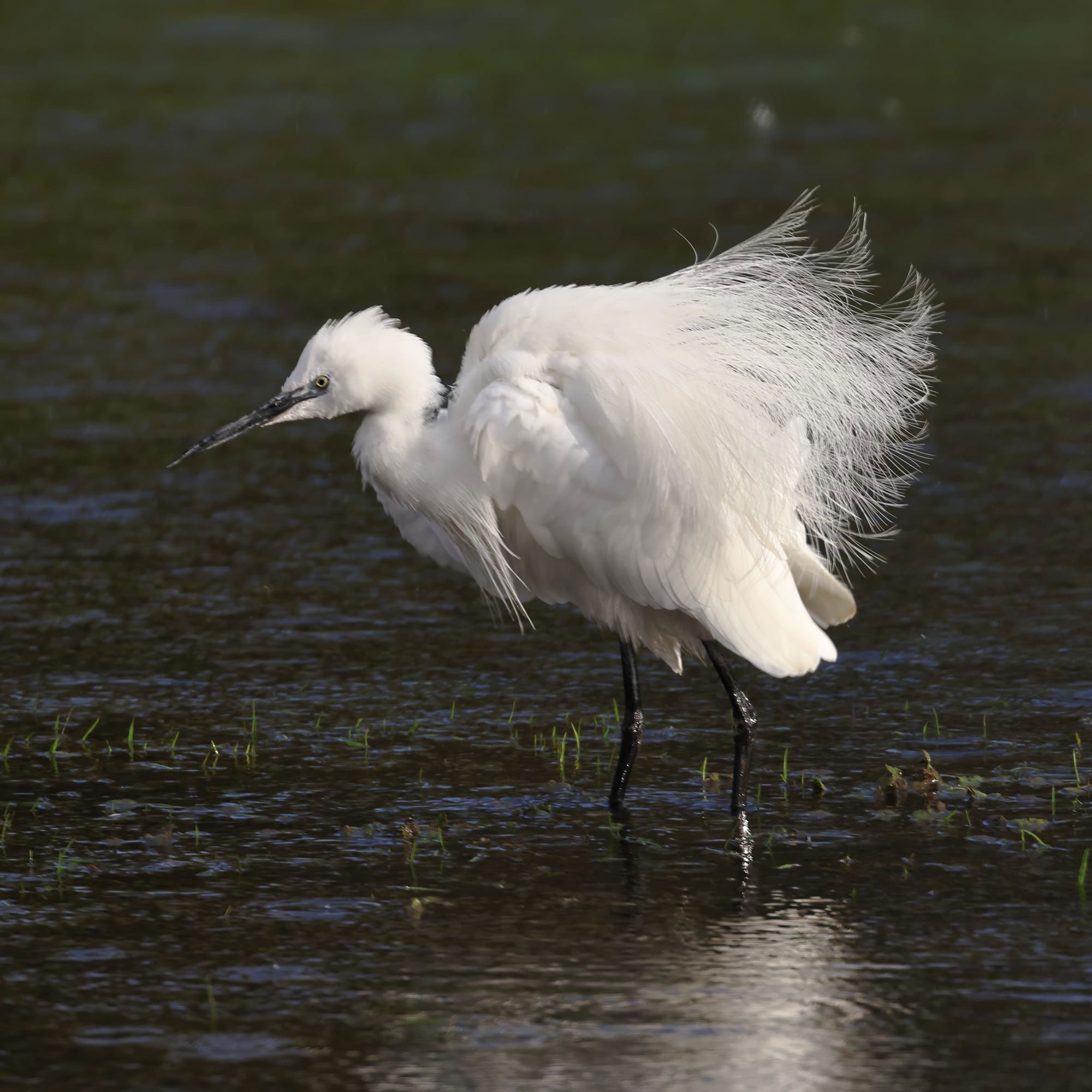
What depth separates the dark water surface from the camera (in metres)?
4.36

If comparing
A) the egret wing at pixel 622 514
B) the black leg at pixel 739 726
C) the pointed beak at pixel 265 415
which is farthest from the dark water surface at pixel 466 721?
the pointed beak at pixel 265 415

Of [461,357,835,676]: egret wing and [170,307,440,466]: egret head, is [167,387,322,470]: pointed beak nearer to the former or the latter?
[170,307,440,466]: egret head

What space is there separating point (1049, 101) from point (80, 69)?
945 centimetres

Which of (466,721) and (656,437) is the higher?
(656,437)

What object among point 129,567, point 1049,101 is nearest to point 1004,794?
point 129,567

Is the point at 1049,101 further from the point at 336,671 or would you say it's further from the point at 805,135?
the point at 336,671

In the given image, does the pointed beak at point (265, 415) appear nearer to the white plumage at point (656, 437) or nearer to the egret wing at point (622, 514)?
the white plumage at point (656, 437)

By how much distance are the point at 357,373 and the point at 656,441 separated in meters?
0.87

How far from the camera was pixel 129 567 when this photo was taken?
8219 millimetres

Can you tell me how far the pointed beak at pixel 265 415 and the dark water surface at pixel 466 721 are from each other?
0.94 meters

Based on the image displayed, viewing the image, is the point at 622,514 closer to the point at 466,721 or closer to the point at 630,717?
the point at 630,717

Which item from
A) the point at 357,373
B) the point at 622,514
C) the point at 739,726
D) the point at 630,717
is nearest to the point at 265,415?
the point at 357,373

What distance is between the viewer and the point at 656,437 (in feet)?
18.3

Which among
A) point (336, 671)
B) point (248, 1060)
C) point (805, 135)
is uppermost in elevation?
point (805, 135)
